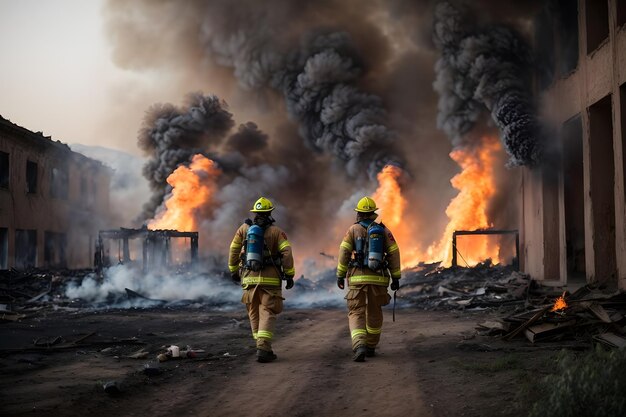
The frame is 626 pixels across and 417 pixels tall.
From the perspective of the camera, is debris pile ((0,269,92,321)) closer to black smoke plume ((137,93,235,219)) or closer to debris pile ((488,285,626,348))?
debris pile ((488,285,626,348))

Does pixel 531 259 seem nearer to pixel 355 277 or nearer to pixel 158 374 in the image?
pixel 355 277

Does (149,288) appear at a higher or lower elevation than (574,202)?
lower

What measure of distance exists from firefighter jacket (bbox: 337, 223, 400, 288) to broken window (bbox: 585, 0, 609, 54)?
342 inches

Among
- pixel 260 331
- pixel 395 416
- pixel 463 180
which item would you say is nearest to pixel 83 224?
pixel 463 180

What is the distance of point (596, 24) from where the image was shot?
13.7m

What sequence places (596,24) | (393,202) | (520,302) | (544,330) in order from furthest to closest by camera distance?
(393,202) → (596,24) → (520,302) → (544,330)

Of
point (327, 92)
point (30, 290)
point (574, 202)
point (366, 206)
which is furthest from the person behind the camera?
point (327, 92)

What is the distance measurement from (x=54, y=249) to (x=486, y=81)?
2055 centimetres

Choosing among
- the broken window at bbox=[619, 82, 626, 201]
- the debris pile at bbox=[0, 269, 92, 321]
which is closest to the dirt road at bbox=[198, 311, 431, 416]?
the broken window at bbox=[619, 82, 626, 201]

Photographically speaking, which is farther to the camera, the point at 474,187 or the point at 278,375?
the point at 474,187

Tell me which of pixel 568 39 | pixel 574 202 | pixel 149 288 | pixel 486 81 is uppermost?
pixel 568 39

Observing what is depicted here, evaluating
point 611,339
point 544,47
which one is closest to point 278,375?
point 611,339

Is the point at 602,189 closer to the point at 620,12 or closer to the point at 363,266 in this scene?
the point at 620,12

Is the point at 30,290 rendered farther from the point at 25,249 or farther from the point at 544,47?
the point at 544,47
